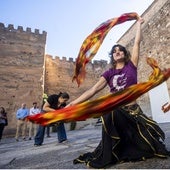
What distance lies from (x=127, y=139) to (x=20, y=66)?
18436 millimetres

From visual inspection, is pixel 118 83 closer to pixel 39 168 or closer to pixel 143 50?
pixel 39 168

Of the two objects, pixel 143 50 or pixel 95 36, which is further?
pixel 143 50

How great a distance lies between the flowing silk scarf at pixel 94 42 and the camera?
3.00 m

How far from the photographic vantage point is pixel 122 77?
248 centimetres

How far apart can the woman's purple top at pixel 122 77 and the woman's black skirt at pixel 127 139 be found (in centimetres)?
25

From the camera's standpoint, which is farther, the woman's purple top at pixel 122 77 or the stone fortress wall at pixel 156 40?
the stone fortress wall at pixel 156 40

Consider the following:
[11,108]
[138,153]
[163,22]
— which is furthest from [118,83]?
[11,108]

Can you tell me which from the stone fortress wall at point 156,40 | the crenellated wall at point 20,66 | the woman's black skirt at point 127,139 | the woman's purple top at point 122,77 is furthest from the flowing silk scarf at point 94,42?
the crenellated wall at point 20,66

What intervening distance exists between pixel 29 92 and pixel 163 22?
11.6 meters

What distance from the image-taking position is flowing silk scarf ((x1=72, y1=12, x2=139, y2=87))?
3.00 m

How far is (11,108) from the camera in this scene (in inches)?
701

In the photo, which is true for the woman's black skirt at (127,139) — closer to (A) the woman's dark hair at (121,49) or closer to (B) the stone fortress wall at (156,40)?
(A) the woman's dark hair at (121,49)

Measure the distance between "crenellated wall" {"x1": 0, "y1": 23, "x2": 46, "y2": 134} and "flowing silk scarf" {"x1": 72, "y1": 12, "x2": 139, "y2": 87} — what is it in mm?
15605

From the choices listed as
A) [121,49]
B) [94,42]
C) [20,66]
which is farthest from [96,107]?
[20,66]
